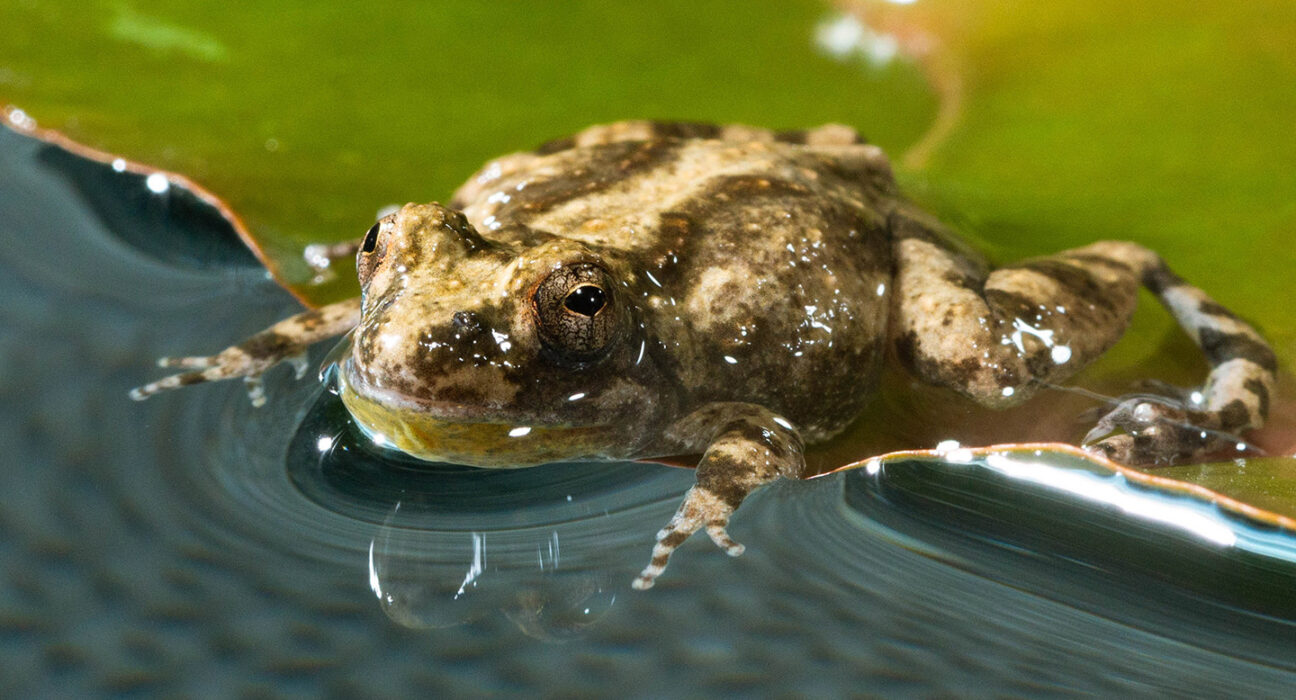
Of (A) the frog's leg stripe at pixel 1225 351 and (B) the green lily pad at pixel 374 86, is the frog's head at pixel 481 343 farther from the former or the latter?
(A) the frog's leg stripe at pixel 1225 351

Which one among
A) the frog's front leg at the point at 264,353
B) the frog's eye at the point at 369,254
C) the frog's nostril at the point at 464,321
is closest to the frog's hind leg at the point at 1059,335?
the frog's nostril at the point at 464,321

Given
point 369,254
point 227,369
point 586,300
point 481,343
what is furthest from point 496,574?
point 227,369

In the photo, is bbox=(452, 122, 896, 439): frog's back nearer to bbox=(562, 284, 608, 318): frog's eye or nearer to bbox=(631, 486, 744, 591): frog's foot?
bbox=(562, 284, 608, 318): frog's eye

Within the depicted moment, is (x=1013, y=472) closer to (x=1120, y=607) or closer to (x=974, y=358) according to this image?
(x=1120, y=607)

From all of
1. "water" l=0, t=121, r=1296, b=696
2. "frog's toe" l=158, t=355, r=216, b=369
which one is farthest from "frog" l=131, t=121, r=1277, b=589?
"water" l=0, t=121, r=1296, b=696

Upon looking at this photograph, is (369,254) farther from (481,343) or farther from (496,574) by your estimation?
(496,574)

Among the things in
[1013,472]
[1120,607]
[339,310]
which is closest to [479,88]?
[339,310]

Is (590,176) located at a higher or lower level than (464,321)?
higher
